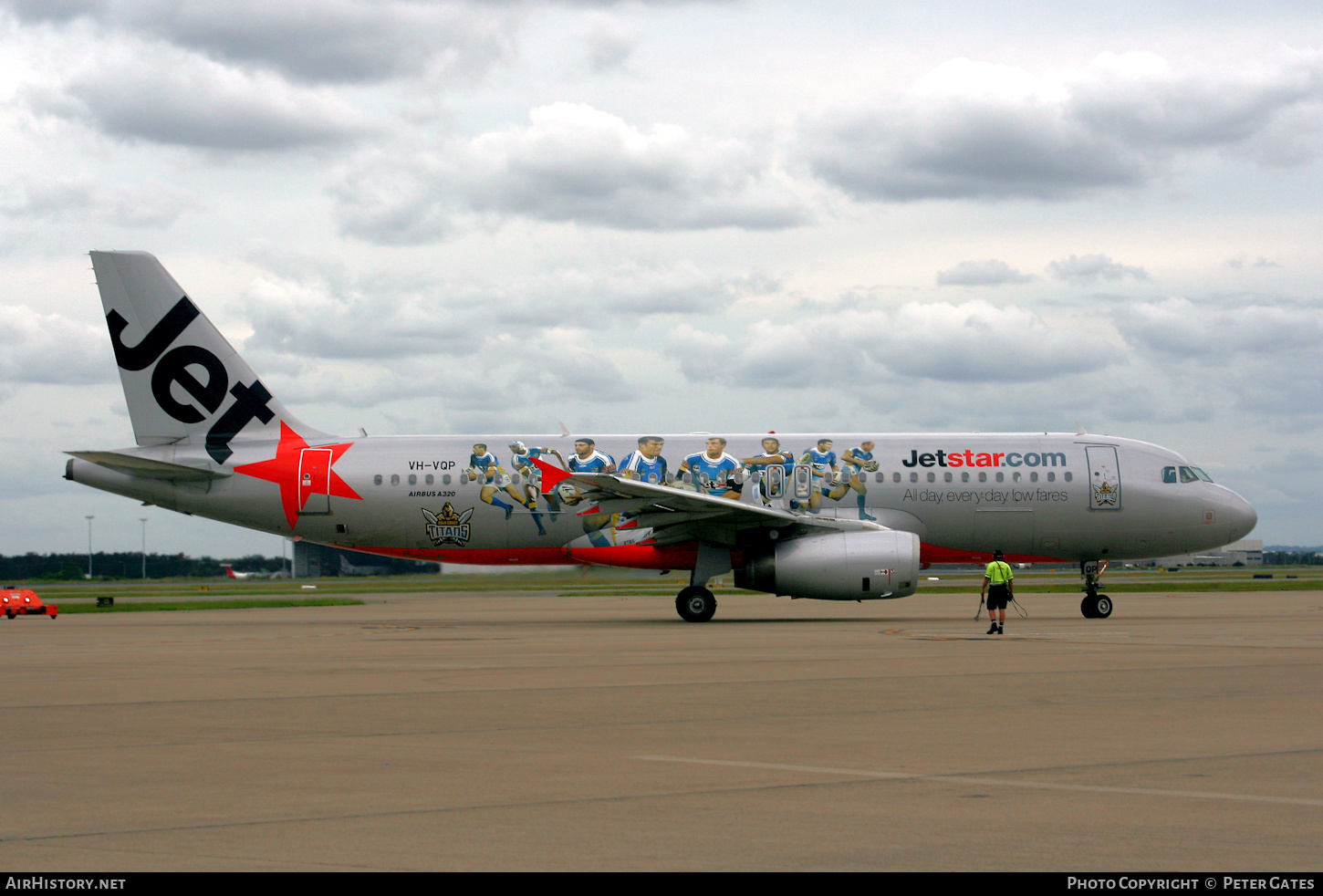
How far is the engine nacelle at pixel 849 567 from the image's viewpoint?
2686cm

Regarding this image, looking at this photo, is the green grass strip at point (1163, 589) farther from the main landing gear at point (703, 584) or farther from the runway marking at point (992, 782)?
the runway marking at point (992, 782)

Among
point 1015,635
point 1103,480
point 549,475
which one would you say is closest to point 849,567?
point 1015,635

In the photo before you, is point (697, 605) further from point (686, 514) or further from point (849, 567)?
point (849, 567)

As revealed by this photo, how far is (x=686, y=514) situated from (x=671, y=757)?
709 inches

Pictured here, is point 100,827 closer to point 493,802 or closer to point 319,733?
point 493,802

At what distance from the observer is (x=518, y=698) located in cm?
1352

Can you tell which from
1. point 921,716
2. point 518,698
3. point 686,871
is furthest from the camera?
point 518,698

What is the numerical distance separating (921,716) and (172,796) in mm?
6457

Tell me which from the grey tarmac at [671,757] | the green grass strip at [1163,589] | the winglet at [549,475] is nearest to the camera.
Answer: the grey tarmac at [671,757]

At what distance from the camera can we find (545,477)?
31078mm

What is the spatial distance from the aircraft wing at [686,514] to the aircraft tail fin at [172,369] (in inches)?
378

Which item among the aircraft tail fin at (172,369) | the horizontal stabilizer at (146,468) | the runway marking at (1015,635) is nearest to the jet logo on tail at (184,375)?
the aircraft tail fin at (172,369)
